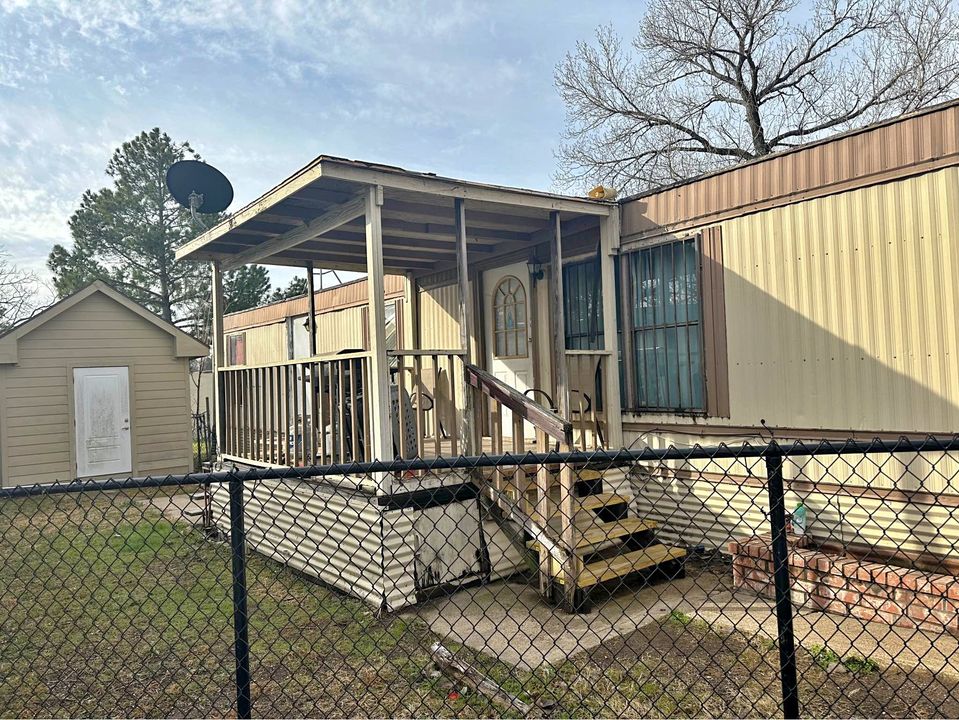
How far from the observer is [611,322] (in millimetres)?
5582

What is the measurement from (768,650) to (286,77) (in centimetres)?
903

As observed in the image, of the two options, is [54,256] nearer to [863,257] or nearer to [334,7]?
[334,7]

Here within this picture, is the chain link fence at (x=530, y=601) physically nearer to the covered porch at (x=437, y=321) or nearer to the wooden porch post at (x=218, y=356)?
the covered porch at (x=437, y=321)

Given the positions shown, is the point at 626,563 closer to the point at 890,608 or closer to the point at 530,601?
the point at 530,601

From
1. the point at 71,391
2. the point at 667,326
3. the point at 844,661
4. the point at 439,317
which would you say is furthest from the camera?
the point at 71,391

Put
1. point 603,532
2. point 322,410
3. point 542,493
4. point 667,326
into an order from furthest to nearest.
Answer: point 667,326 → point 322,410 → point 603,532 → point 542,493

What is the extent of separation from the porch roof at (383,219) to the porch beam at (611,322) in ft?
0.59

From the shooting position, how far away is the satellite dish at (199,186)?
5816 millimetres

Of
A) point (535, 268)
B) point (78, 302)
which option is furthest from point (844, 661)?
point (78, 302)

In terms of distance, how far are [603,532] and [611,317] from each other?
194 cm

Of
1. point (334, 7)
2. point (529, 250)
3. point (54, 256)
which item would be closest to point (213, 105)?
point (334, 7)

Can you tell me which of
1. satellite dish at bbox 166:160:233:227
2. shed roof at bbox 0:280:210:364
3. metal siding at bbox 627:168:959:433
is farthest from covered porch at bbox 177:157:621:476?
shed roof at bbox 0:280:210:364

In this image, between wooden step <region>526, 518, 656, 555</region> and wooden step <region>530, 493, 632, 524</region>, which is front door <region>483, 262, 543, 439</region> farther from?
wooden step <region>526, 518, 656, 555</region>

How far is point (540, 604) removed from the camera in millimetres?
4129
